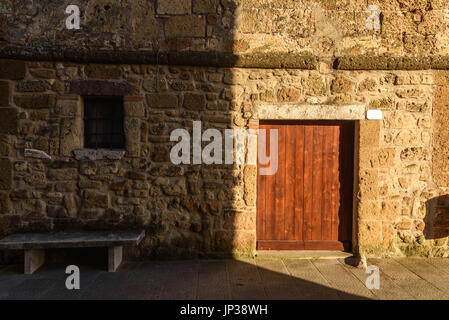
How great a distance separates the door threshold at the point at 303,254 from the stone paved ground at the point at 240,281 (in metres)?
0.07

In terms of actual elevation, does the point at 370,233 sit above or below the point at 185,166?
below

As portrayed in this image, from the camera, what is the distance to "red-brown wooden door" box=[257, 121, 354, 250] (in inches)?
148

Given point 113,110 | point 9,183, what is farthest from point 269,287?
point 9,183

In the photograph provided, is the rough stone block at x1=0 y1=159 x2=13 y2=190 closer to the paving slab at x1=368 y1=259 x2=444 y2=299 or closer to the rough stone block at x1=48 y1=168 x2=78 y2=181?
the rough stone block at x1=48 y1=168 x2=78 y2=181

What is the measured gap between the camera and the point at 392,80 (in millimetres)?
3660

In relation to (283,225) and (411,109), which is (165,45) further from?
(411,109)

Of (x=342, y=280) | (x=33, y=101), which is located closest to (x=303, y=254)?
(x=342, y=280)

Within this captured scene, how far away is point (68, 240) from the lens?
3.09 metres

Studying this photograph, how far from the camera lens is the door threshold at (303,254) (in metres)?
3.63

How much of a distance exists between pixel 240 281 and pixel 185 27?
10.7 ft

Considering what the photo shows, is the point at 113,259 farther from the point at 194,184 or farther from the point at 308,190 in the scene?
the point at 308,190
